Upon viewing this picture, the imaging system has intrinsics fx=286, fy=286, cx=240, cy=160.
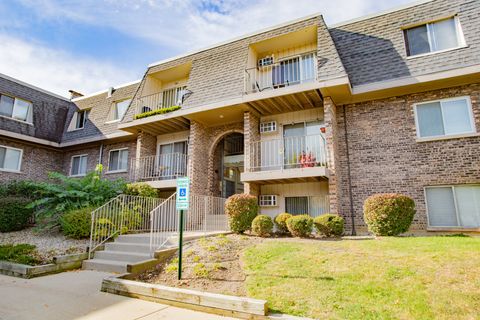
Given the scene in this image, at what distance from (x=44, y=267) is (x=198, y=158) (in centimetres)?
714

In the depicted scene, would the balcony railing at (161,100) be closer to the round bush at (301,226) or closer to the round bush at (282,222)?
the round bush at (282,222)

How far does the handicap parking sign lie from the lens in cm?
590

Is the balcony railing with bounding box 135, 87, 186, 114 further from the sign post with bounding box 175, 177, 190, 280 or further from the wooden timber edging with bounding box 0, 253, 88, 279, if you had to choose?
the sign post with bounding box 175, 177, 190, 280

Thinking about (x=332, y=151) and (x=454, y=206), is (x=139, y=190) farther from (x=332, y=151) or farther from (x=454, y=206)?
(x=454, y=206)

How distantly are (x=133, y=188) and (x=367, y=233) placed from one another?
29.9ft

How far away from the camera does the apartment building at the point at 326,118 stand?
929cm

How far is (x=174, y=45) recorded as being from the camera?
1480 cm

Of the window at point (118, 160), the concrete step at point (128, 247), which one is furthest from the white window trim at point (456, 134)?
the window at point (118, 160)

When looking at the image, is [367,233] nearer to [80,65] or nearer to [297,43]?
[297,43]

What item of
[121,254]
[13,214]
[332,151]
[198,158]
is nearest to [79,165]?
[13,214]

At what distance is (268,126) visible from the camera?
12258 millimetres

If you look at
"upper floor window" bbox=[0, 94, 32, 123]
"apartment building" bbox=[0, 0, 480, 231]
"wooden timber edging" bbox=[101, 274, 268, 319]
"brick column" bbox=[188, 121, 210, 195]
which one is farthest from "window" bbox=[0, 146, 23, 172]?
"wooden timber edging" bbox=[101, 274, 268, 319]

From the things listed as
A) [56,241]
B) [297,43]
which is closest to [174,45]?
[297,43]

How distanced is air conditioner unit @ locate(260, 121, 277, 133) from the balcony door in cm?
403
